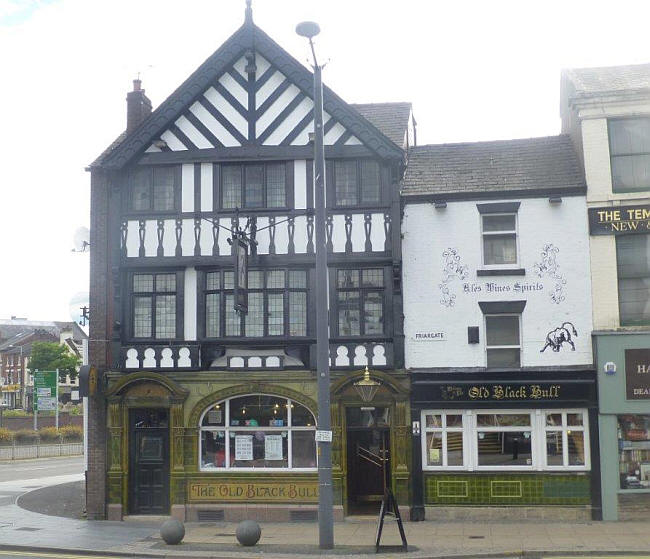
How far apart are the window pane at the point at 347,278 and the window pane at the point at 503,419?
4.41 m

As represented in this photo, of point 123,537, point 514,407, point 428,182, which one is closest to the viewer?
point 123,537

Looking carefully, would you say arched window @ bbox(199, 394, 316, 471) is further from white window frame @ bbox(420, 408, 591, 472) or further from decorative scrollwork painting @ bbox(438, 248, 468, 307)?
decorative scrollwork painting @ bbox(438, 248, 468, 307)

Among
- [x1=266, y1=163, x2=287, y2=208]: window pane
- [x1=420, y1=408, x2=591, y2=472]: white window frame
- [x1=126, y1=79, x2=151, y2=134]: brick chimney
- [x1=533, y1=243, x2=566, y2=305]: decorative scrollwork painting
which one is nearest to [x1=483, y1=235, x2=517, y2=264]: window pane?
[x1=533, y1=243, x2=566, y2=305]: decorative scrollwork painting

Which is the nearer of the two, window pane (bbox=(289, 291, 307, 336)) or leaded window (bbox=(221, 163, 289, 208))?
window pane (bbox=(289, 291, 307, 336))

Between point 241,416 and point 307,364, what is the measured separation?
7.21 ft

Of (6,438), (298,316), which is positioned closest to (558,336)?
(298,316)

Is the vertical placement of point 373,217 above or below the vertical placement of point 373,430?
above

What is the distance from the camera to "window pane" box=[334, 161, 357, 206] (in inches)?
850

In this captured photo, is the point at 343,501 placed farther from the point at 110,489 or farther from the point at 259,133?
the point at 259,133

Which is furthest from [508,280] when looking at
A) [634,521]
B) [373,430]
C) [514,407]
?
[634,521]

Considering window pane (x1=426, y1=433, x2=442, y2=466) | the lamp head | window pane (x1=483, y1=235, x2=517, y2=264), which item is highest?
the lamp head

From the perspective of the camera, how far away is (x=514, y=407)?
2053 centimetres

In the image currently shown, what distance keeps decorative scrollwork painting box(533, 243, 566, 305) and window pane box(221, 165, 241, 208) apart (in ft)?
25.0

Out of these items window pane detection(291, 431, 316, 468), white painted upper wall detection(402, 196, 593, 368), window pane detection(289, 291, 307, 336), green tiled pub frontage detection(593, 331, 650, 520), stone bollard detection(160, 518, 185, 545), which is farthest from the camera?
window pane detection(289, 291, 307, 336)
